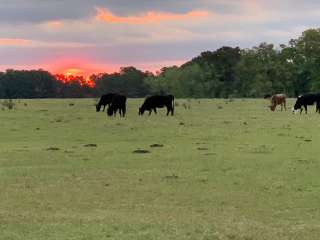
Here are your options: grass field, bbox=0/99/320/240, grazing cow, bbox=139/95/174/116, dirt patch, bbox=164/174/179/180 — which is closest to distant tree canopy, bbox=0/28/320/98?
grazing cow, bbox=139/95/174/116

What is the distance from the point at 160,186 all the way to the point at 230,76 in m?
96.2

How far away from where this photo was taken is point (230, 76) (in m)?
107

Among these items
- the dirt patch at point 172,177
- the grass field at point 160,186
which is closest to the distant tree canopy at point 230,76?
the grass field at point 160,186

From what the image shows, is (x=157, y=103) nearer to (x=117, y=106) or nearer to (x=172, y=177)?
(x=117, y=106)

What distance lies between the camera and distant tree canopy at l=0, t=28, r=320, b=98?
96.8m

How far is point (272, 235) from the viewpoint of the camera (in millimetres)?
8227

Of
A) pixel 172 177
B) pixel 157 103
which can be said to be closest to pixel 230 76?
pixel 157 103

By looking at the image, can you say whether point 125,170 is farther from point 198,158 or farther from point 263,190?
point 263,190

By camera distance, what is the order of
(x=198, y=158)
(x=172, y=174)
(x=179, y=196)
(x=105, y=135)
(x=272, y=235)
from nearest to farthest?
(x=272, y=235) < (x=179, y=196) < (x=172, y=174) < (x=198, y=158) < (x=105, y=135)

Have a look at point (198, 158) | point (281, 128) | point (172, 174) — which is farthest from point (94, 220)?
point (281, 128)

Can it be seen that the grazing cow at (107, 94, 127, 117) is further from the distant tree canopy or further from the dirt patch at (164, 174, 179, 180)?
the distant tree canopy

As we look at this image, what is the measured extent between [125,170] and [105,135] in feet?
27.2

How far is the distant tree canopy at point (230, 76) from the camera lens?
318ft

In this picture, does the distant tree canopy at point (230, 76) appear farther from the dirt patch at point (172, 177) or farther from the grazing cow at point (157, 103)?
the dirt patch at point (172, 177)
